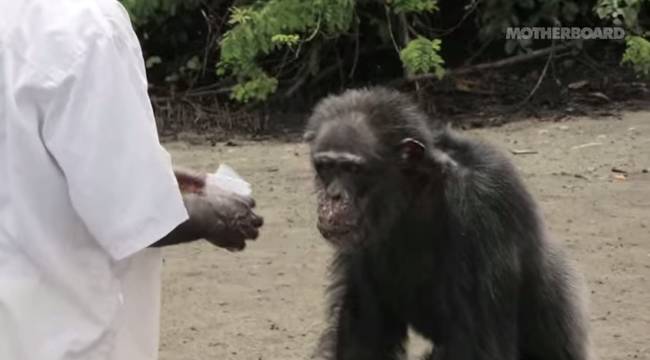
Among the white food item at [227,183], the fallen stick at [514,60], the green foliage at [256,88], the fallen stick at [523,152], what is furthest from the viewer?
the fallen stick at [514,60]

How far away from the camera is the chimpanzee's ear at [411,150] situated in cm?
379

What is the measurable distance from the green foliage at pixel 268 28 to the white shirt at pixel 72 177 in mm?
6360

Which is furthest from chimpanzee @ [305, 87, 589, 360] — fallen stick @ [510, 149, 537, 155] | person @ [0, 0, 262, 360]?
fallen stick @ [510, 149, 537, 155]

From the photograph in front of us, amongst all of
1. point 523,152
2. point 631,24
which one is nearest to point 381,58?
point 631,24

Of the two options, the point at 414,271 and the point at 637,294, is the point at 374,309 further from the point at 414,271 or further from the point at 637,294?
the point at 637,294

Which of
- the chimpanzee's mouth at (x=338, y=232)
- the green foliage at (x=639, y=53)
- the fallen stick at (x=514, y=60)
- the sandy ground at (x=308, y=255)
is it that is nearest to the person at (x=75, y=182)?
the chimpanzee's mouth at (x=338, y=232)

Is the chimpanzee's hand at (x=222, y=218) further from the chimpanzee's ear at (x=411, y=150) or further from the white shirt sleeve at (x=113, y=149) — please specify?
the chimpanzee's ear at (x=411, y=150)

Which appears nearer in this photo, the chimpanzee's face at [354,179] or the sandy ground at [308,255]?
the chimpanzee's face at [354,179]

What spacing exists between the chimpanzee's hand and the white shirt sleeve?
0.53 ft

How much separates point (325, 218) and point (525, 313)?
0.88m

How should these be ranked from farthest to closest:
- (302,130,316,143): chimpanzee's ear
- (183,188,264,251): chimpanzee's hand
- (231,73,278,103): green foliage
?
(231,73,278,103): green foliage < (302,130,316,143): chimpanzee's ear < (183,188,264,251): chimpanzee's hand

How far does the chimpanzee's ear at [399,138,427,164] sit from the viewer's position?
3.79 metres

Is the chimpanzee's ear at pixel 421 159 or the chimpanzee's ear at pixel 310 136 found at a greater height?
the chimpanzee's ear at pixel 310 136

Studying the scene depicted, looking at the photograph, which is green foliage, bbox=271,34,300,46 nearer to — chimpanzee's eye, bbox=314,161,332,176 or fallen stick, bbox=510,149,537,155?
fallen stick, bbox=510,149,537,155
